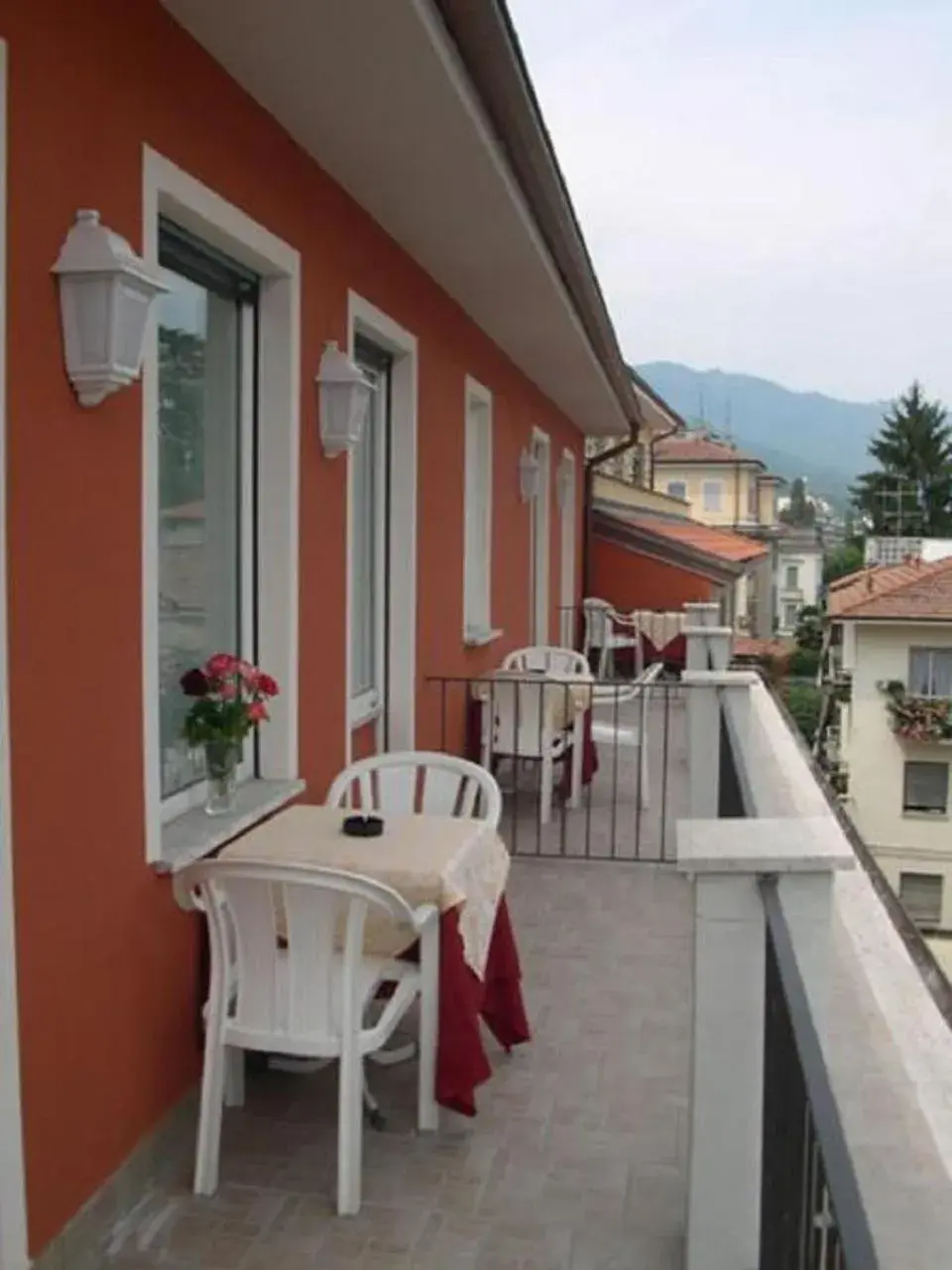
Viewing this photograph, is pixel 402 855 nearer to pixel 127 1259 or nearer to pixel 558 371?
pixel 127 1259

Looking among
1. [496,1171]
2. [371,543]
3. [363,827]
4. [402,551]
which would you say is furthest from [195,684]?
[402,551]

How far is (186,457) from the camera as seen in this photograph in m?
3.71

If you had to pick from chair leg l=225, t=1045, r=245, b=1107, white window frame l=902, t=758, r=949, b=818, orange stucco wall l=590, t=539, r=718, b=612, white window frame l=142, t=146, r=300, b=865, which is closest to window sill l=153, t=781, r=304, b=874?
white window frame l=142, t=146, r=300, b=865

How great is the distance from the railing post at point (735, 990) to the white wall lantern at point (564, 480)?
10255 mm

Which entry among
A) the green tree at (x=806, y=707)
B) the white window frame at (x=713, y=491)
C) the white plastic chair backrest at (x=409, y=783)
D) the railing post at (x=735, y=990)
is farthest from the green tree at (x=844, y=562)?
the railing post at (x=735, y=990)

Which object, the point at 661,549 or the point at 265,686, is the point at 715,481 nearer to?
the point at 661,549

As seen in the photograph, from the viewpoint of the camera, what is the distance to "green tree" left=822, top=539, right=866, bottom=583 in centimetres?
5802

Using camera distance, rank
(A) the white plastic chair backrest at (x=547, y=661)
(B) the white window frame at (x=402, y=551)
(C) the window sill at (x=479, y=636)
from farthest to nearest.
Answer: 1. (A) the white plastic chair backrest at (x=547, y=661)
2. (C) the window sill at (x=479, y=636)
3. (B) the white window frame at (x=402, y=551)

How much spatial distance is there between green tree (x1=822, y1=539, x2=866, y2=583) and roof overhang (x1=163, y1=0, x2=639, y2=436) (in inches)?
2001

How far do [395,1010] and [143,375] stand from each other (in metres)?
1.63

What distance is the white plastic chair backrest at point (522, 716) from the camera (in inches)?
273

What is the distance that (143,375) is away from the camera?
9.89 feet

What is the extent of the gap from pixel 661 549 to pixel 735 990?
13294 mm

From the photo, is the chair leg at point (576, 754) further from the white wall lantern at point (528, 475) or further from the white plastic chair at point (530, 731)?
the white wall lantern at point (528, 475)
